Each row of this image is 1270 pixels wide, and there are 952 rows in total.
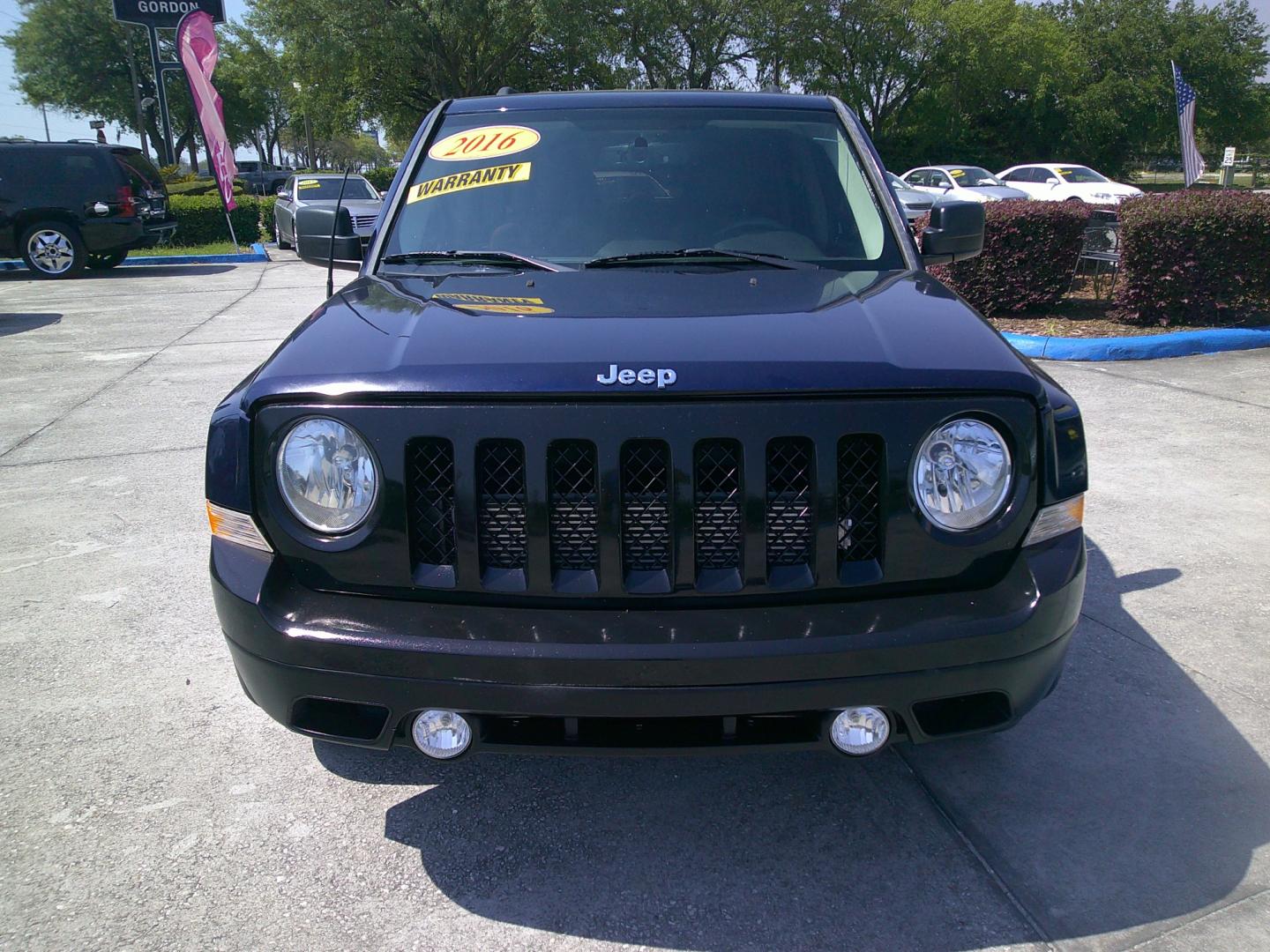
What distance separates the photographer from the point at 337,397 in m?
2.08

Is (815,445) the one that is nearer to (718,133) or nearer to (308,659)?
(308,659)

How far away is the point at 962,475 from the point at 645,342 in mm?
746

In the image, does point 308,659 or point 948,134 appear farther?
point 948,134

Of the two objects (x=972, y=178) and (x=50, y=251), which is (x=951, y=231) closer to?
(x=50, y=251)

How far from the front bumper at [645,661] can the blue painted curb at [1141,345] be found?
6702 millimetres

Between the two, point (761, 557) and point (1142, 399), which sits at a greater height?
point (761, 557)

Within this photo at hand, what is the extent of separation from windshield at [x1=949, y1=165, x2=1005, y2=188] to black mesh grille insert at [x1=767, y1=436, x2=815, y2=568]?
78.4 ft

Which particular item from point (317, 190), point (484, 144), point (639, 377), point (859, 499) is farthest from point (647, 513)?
point (317, 190)

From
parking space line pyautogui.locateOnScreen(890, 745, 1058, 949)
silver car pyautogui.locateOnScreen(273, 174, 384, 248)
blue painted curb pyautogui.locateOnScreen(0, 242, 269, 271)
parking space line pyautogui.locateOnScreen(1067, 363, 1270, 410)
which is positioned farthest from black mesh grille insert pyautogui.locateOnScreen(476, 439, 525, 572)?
blue painted curb pyautogui.locateOnScreen(0, 242, 269, 271)

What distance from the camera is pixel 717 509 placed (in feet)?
6.99

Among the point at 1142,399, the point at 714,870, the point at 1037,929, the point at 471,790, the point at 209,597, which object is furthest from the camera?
the point at 1142,399

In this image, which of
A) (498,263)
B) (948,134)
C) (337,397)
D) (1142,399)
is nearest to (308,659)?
(337,397)

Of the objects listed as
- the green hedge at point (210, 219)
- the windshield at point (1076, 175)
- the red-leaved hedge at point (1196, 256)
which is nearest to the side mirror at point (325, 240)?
the red-leaved hedge at point (1196, 256)

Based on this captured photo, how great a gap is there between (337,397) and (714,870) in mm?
1426
